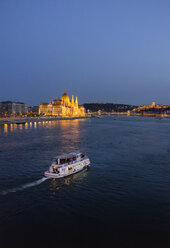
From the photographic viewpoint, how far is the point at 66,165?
2219 cm

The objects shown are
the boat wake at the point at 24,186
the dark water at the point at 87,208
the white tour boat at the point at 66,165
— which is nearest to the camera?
the dark water at the point at 87,208

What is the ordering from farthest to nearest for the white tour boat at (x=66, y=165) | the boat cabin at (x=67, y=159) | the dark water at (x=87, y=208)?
the boat cabin at (x=67, y=159) < the white tour boat at (x=66, y=165) < the dark water at (x=87, y=208)

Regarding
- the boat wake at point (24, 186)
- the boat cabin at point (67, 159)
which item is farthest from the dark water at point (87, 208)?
Result: the boat cabin at point (67, 159)

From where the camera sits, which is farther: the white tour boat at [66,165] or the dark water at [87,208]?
the white tour boat at [66,165]

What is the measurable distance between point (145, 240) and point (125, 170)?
12.7 metres

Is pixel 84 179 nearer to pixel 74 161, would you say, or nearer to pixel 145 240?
pixel 74 161

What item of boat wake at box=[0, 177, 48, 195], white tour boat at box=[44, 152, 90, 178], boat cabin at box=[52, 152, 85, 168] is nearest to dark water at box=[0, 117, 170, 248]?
boat wake at box=[0, 177, 48, 195]

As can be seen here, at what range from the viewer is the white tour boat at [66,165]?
21.2m

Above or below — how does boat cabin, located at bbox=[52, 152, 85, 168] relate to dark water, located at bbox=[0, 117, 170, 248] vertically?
above

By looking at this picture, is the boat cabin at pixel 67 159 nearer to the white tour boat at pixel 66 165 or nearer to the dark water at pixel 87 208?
the white tour boat at pixel 66 165

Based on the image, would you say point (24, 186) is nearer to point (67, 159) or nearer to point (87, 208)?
point (67, 159)

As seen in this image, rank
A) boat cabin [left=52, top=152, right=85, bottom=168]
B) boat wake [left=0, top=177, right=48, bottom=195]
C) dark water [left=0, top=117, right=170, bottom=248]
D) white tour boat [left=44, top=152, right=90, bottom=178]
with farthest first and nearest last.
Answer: boat cabin [left=52, top=152, right=85, bottom=168]
white tour boat [left=44, top=152, right=90, bottom=178]
boat wake [left=0, top=177, right=48, bottom=195]
dark water [left=0, top=117, right=170, bottom=248]

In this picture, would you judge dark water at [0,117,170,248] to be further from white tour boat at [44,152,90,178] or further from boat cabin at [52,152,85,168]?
boat cabin at [52,152,85,168]

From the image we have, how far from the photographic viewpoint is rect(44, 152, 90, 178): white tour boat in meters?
21.2
